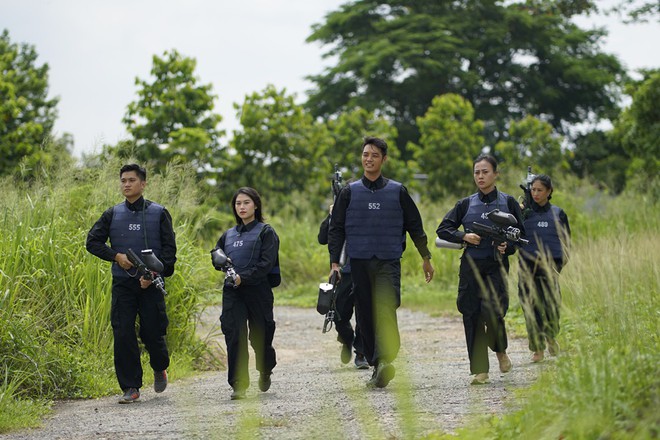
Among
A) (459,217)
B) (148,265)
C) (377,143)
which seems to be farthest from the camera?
(459,217)

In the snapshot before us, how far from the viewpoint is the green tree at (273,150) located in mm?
26156

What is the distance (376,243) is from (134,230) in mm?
1931

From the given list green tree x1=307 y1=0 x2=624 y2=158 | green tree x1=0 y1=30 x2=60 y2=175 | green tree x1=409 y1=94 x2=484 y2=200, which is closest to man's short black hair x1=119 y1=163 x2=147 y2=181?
green tree x1=0 y1=30 x2=60 y2=175

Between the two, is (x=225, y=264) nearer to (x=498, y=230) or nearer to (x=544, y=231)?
(x=498, y=230)

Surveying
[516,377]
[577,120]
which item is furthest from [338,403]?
[577,120]

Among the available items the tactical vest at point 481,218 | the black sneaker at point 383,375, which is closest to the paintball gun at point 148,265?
the black sneaker at point 383,375

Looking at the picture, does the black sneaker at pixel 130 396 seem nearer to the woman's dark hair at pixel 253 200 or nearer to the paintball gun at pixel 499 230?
the woman's dark hair at pixel 253 200

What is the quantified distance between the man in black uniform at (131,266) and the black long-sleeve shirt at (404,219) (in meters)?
1.33

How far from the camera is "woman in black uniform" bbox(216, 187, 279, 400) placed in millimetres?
8984

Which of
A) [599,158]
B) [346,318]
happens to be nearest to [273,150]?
[346,318]

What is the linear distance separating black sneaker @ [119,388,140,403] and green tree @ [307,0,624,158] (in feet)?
114

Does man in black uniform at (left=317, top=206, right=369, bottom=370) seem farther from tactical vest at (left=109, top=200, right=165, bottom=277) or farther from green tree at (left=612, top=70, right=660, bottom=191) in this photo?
green tree at (left=612, top=70, right=660, bottom=191)

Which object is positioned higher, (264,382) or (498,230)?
(498,230)

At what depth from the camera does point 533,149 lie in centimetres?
3569
